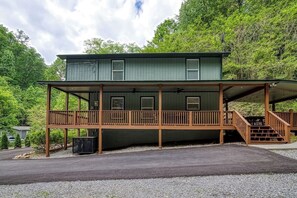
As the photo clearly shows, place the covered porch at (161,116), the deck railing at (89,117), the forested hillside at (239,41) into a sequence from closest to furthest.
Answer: the covered porch at (161,116) → the deck railing at (89,117) → the forested hillside at (239,41)

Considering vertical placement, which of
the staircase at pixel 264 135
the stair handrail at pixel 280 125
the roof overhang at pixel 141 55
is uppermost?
the roof overhang at pixel 141 55

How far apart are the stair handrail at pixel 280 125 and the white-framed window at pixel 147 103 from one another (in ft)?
25.0

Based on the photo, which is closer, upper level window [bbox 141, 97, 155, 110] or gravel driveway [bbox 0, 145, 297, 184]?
gravel driveway [bbox 0, 145, 297, 184]

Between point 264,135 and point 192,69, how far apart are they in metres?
6.42

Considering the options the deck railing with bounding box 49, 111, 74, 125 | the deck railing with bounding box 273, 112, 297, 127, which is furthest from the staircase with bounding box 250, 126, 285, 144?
the deck railing with bounding box 49, 111, 74, 125

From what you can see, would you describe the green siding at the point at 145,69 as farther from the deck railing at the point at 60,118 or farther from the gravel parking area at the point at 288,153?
the gravel parking area at the point at 288,153

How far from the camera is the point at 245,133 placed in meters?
13.1

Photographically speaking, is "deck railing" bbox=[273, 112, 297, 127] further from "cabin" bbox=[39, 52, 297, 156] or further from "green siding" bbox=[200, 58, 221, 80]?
"green siding" bbox=[200, 58, 221, 80]

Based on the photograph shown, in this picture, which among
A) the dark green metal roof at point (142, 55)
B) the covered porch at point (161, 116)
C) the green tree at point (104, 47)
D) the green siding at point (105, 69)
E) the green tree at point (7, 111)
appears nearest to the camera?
the covered porch at point (161, 116)

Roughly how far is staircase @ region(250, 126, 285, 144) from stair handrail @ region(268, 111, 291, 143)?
18cm

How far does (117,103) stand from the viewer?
61.2 feet

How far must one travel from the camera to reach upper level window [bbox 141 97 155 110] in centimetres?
1838

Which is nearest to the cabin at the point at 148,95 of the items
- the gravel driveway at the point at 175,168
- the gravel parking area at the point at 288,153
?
the gravel parking area at the point at 288,153

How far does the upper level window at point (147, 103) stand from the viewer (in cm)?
1838
